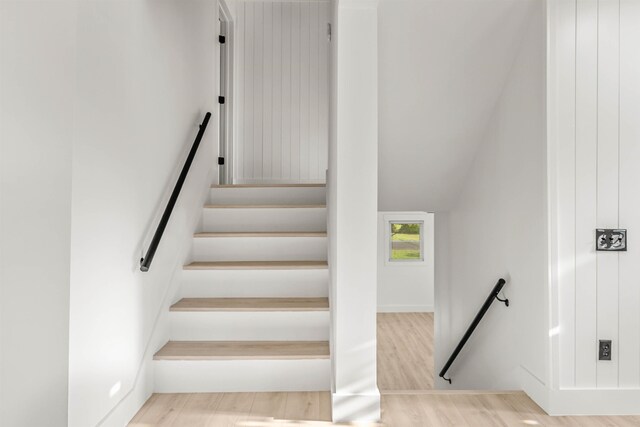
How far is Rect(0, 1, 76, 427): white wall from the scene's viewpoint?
1.49 meters

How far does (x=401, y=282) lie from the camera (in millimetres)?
7996

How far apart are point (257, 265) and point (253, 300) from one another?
0.89 ft

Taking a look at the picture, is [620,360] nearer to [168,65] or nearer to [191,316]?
[191,316]

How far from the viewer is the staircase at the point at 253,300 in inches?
103

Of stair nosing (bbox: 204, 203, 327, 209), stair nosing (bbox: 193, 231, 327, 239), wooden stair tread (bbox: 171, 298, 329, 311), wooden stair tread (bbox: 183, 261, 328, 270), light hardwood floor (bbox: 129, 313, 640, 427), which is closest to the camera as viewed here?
light hardwood floor (bbox: 129, 313, 640, 427)

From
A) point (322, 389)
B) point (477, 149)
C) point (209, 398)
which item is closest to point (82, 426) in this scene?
point (209, 398)

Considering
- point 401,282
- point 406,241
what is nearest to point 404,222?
point 406,241

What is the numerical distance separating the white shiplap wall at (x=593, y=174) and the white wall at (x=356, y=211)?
0.96m

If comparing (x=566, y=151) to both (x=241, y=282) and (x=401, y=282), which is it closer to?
(x=241, y=282)

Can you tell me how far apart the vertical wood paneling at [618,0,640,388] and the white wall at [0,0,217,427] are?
8.24ft

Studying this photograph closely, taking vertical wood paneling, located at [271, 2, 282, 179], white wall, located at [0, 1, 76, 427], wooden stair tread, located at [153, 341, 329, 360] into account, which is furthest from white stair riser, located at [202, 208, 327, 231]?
white wall, located at [0, 1, 76, 427]

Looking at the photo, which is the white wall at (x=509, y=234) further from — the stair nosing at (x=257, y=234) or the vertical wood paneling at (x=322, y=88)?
the vertical wood paneling at (x=322, y=88)

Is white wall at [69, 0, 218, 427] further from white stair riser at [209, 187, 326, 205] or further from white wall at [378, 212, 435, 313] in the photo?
white wall at [378, 212, 435, 313]

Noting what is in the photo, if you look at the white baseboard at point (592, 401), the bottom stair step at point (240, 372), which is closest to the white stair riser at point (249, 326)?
the bottom stair step at point (240, 372)
